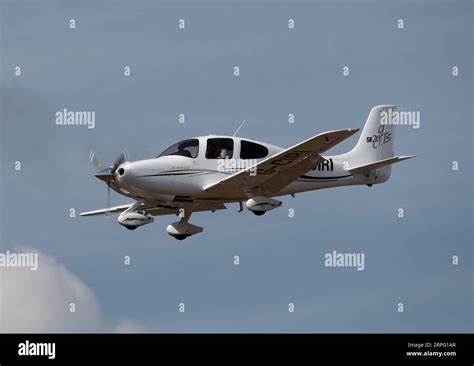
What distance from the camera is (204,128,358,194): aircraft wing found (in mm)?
35938

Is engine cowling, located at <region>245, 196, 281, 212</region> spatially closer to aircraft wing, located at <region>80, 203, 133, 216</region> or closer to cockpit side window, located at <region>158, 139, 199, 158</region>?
cockpit side window, located at <region>158, 139, 199, 158</region>

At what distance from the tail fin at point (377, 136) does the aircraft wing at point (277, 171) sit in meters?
4.28

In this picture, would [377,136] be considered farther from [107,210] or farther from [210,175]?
[107,210]

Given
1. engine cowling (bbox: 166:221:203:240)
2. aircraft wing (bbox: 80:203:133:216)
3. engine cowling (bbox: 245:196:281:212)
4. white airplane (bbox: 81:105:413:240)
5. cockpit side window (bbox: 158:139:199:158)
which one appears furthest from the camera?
aircraft wing (bbox: 80:203:133:216)

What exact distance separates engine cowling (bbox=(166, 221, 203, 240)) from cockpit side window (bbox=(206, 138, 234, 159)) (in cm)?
265

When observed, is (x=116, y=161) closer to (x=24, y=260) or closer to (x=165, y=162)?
(x=165, y=162)

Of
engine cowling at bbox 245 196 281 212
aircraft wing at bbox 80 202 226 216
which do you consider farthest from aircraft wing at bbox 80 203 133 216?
engine cowling at bbox 245 196 281 212

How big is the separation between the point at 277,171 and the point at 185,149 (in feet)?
8.15

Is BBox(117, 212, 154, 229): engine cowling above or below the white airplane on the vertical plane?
below

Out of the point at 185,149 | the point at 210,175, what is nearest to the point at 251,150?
the point at 210,175

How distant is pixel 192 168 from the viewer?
3678 cm

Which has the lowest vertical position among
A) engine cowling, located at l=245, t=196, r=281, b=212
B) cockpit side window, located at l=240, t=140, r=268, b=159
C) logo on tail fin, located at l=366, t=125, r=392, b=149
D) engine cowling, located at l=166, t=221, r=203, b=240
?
engine cowling, located at l=166, t=221, r=203, b=240
